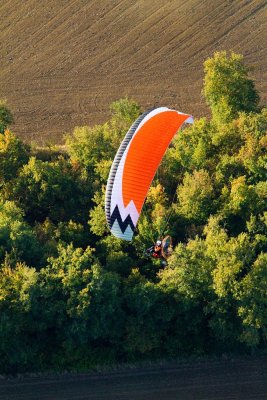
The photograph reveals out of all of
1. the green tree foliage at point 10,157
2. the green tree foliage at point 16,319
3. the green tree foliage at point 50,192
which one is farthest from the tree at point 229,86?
the green tree foliage at point 16,319

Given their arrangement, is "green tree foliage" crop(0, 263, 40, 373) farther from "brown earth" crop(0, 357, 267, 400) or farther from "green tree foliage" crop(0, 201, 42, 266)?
"brown earth" crop(0, 357, 267, 400)

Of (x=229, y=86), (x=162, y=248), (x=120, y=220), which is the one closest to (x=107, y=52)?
(x=229, y=86)

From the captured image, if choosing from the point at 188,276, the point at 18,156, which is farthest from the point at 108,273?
the point at 18,156

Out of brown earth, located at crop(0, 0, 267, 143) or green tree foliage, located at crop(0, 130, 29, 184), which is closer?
green tree foliage, located at crop(0, 130, 29, 184)

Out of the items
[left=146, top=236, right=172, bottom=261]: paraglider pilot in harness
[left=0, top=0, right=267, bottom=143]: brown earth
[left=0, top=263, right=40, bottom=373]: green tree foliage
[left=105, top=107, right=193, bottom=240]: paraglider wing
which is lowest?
[left=0, top=263, right=40, bottom=373]: green tree foliage

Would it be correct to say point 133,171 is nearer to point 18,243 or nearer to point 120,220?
point 120,220

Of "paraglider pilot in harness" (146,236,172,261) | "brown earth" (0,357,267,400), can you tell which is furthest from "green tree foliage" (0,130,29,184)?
"brown earth" (0,357,267,400)

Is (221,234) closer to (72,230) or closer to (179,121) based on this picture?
(179,121)
